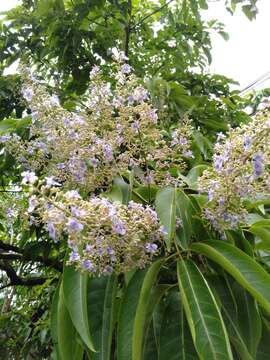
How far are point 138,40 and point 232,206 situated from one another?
1.43m

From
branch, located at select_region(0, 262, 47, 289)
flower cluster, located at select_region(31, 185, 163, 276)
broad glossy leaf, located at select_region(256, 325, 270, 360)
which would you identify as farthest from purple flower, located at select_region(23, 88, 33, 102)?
branch, located at select_region(0, 262, 47, 289)

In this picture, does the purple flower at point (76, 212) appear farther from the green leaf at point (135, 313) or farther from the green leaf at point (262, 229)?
the green leaf at point (262, 229)

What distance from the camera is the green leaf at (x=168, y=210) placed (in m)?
0.84

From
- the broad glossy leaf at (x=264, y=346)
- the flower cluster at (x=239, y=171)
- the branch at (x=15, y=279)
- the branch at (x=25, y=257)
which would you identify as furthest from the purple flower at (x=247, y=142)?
the branch at (x=15, y=279)

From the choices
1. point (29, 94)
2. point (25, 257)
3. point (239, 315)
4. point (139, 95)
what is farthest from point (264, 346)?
point (25, 257)

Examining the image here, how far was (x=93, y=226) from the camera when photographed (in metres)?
0.75

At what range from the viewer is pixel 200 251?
3.04ft

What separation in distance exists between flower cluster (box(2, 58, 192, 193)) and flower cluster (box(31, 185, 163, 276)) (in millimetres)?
174

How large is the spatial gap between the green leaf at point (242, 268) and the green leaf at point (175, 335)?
0.13 meters

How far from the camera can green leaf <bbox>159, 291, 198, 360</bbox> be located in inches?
34.3

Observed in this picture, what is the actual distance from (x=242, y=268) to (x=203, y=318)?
0.39 feet

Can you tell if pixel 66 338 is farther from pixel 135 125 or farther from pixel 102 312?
pixel 135 125

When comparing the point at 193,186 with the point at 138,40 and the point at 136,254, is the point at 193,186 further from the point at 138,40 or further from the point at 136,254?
the point at 138,40

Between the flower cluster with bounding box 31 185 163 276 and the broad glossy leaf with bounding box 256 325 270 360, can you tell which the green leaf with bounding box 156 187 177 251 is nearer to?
the flower cluster with bounding box 31 185 163 276
